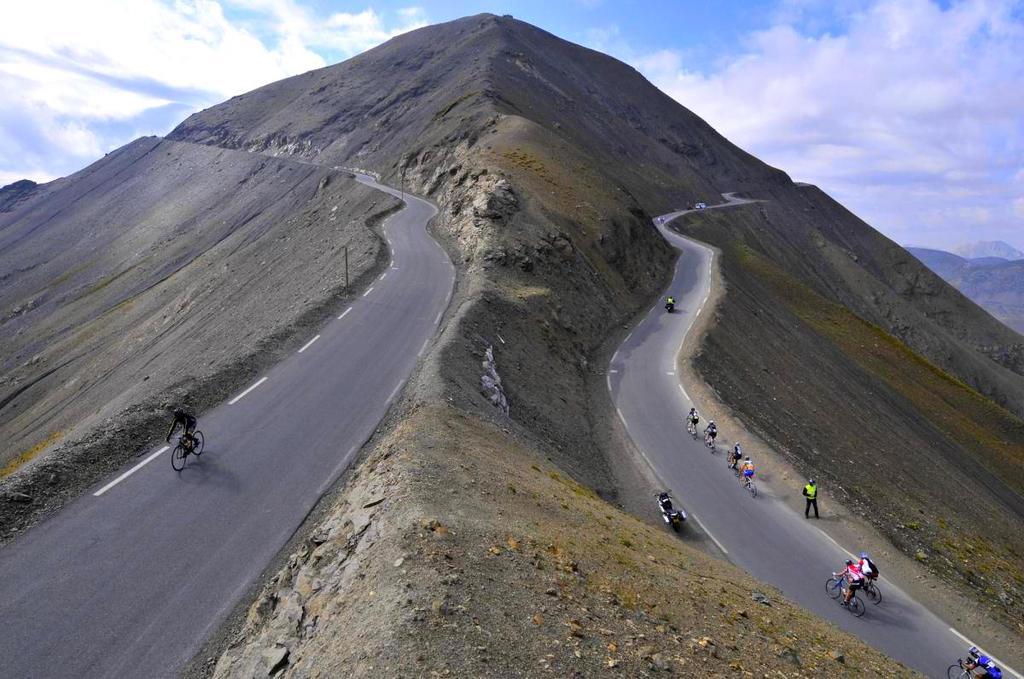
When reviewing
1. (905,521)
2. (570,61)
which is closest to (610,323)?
(905,521)

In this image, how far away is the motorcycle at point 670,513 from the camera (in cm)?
2117

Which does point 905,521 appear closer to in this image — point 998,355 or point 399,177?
point 399,177

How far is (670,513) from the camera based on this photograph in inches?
843

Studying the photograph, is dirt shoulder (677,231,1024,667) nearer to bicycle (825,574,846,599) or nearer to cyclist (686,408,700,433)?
cyclist (686,408,700,433)

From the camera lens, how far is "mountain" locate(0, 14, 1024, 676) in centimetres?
1084

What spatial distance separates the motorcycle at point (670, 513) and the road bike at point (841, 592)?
4698 mm

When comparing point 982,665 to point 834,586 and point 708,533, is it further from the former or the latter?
point 708,533

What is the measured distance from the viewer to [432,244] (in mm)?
44938

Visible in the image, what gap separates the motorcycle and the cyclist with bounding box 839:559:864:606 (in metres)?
5.08

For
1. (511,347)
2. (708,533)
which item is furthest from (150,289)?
(708,533)

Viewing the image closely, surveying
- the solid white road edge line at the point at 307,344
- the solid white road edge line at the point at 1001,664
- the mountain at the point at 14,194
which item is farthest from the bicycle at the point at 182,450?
the mountain at the point at 14,194

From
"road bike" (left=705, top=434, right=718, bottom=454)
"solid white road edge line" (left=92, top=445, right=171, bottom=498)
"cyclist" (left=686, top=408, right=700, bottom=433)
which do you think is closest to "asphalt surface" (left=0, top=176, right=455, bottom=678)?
"solid white road edge line" (left=92, top=445, right=171, bottom=498)

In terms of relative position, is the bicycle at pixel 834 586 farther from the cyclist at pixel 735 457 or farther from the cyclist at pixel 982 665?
the cyclist at pixel 735 457

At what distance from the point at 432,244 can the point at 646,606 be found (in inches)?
1440
